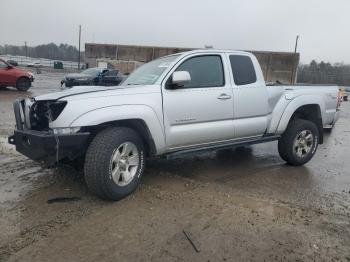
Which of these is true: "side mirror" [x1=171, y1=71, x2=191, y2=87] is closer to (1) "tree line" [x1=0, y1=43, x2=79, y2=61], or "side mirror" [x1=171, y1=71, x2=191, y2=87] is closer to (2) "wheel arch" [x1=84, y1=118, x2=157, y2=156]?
(2) "wheel arch" [x1=84, y1=118, x2=157, y2=156]

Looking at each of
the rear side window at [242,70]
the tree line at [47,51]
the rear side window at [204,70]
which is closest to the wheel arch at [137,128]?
the rear side window at [204,70]

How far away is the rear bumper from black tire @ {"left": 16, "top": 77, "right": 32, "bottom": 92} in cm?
1559

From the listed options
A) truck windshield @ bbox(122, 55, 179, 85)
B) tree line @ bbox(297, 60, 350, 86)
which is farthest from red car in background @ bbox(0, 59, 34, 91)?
tree line @ bbox(297, 60, 350, 86)

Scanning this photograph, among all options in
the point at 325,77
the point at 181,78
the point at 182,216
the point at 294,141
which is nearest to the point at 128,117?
the point at 181,78

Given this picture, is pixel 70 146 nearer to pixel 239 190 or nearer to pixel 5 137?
pixel 239 190

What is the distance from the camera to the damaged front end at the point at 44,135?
4141 mm

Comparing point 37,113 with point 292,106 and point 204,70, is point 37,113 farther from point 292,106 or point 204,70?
point 292,106

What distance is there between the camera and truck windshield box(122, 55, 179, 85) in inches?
203

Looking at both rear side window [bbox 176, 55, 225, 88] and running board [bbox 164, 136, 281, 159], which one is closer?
running board [bbox 164, 136, 281, 159]

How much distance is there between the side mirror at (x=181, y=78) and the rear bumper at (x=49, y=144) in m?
1.31

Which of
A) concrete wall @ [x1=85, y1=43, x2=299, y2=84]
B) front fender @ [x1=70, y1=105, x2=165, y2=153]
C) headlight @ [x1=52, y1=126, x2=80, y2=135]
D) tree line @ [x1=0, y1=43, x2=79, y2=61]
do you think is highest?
tree line @ [x1=0, y1=43, x2=79, y2=61]

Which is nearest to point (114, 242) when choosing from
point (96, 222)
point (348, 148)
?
point (96, 222)

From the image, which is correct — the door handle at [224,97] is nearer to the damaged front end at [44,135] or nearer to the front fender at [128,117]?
the front fender at [128,117]

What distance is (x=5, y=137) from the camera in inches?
304
